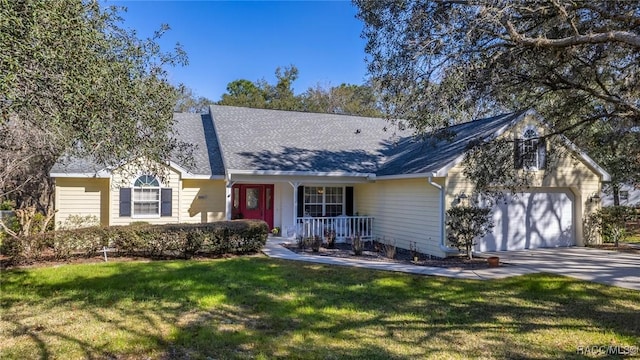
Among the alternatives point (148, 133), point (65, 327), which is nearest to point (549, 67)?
point (148, 133)

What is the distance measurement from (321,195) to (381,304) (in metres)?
9.16

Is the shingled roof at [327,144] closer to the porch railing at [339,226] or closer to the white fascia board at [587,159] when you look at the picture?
the porch railing at [339,226]

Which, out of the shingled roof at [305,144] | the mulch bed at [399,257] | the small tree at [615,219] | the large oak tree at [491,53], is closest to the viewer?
the large oak tree at [491,53]

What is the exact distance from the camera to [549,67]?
7.63m

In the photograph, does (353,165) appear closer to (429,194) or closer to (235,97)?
(429,194)

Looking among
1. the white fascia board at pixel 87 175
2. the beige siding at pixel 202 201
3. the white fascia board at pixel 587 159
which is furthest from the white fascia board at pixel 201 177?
the white fascia board at pixel 587 159

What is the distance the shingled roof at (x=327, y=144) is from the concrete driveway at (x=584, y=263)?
3.55 m

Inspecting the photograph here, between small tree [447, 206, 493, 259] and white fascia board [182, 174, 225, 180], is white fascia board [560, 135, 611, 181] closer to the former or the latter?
small tree [447, 206, 493, 259]

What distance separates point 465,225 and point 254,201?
26.6 ft

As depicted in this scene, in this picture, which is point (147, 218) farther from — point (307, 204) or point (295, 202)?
point (307, 204)

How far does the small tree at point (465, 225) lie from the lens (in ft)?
37.1

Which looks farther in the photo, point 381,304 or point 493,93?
point 493,93

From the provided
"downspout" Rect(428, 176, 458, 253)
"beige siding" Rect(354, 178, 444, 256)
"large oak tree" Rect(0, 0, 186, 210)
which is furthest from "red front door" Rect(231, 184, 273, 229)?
"large oak tree" Rect(0, 0, 186, 210)

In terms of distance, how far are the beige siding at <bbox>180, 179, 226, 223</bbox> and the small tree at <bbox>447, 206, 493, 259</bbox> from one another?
26.3 ft
